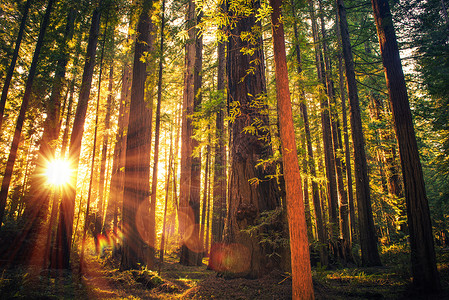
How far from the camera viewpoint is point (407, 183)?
19.3ft

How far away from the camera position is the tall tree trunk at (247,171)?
5.67m

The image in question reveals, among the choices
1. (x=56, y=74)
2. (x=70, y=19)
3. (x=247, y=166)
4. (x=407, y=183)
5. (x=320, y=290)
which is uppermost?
(x=70, y=19)

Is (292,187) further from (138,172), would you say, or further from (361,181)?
(361,181)

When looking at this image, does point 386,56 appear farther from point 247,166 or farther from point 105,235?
point 105,235

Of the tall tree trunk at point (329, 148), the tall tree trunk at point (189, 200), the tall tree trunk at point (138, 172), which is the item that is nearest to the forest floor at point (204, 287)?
the tall tree trunk at point (138, 172)

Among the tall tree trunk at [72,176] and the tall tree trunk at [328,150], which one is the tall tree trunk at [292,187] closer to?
the tall tree trunk at [72,176]

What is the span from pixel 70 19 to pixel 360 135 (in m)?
15.2

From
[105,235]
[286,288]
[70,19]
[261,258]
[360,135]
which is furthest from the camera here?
[105,235]

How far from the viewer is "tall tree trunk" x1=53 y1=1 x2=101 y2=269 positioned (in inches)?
338

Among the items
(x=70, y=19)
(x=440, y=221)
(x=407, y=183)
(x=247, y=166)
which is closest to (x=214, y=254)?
(x=247, y=166)

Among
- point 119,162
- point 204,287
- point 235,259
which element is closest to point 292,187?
point 235,259

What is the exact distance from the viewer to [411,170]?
5.89 metres

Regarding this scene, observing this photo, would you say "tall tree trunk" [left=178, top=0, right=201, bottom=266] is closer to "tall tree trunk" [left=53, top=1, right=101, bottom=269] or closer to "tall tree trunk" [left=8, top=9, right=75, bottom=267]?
"tall tree trunk" [left=53, top=1, right=101, bottom=269]

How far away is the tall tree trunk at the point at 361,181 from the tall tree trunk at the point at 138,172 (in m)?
8.60
